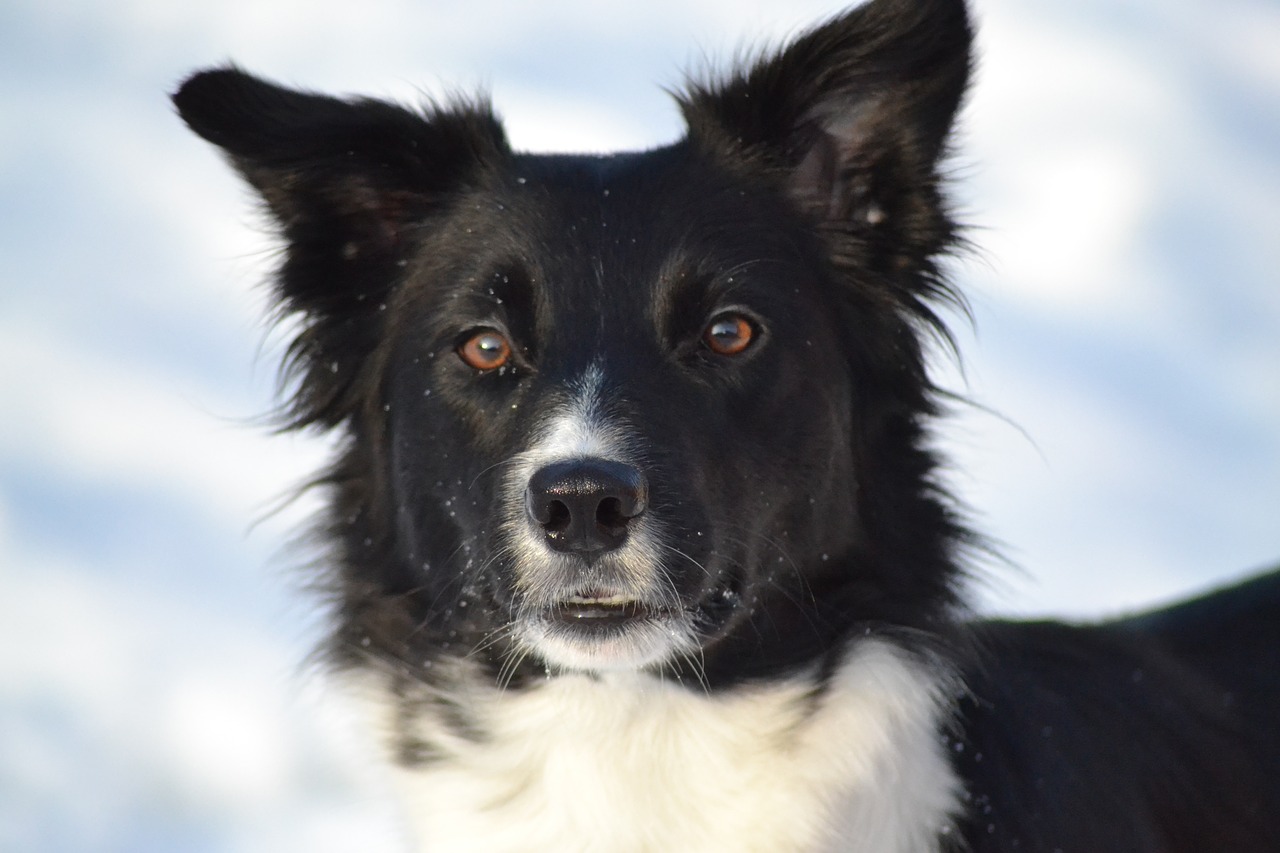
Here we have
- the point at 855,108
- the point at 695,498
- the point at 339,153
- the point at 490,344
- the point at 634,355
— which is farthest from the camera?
the point at 339,153

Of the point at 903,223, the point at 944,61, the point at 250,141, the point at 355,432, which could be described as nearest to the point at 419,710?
the point at 355,432

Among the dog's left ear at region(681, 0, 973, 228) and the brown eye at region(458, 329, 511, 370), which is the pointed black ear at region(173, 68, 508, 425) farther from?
the dog's left ear at region(681, 0, 973, 228)

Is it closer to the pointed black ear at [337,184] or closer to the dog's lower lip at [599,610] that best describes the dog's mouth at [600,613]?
the dog's lower lip at [599,610]

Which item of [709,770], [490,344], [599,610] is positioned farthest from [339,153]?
[709,770]

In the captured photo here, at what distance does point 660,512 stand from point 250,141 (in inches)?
68.3

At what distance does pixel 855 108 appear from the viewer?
4324 millimetres

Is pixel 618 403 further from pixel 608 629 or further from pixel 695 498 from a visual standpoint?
pixel 608 629

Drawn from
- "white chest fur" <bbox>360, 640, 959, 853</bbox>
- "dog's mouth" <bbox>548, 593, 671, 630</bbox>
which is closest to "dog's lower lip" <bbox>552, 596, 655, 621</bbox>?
"dog's mouth" <bbox>548, 593, 671, 630</bbox>

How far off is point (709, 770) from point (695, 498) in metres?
0.79

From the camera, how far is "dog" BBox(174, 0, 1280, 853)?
3.93 meters

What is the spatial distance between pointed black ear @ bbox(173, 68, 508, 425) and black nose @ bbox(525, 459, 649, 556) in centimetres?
130

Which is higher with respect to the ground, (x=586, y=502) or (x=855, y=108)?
(x=855, y=108)

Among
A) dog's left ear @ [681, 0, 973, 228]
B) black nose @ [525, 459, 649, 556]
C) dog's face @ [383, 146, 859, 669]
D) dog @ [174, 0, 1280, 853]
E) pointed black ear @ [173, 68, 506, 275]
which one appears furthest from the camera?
pointed black ear @ [173, 68, 506, 275]

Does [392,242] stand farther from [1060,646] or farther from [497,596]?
[1060,646]
